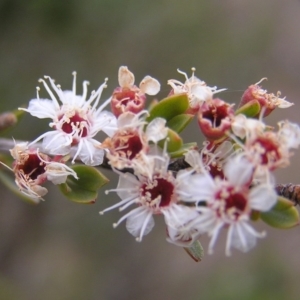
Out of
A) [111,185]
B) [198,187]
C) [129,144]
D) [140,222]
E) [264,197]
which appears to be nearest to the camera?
[264,197]

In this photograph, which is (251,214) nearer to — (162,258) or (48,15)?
(48,15)

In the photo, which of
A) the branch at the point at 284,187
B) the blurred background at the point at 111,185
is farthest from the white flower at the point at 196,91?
the blurred background at the point at 111,185

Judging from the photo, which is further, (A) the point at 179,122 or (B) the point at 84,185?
(B) the point at 84,185

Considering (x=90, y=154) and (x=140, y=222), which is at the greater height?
(x=90, y=154)

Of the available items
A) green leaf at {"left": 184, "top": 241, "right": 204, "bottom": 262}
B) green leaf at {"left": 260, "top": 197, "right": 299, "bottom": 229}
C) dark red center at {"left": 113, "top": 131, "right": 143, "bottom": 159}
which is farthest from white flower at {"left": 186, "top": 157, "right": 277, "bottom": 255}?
green leaf at {"left": 184, "top": 241, "right": 204, "bottom": 262}

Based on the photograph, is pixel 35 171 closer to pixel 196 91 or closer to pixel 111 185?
pixel 196 91

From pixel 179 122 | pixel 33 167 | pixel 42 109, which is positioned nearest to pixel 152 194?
pixel 179 122
